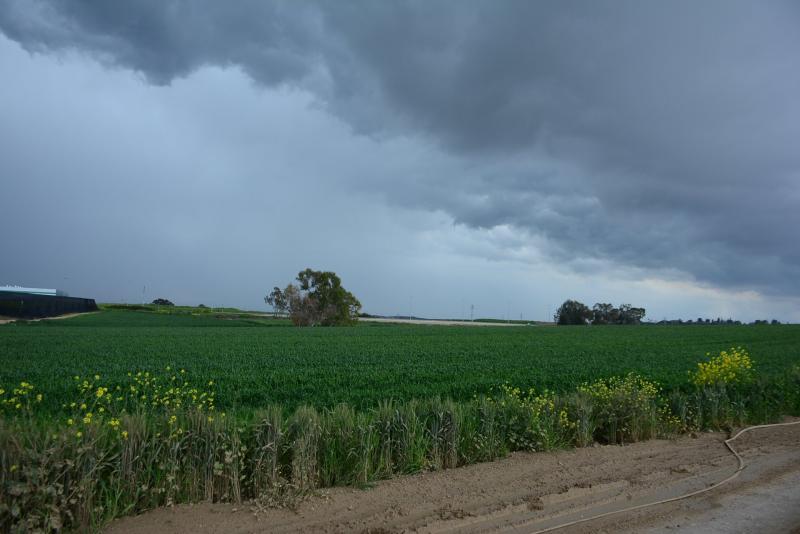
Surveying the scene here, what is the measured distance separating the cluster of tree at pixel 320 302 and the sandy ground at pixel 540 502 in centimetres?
8673

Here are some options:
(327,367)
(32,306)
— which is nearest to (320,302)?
(32,306)

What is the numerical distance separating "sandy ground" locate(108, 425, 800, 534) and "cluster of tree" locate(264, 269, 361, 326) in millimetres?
86729

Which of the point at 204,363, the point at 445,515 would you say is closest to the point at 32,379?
the point at 204,363

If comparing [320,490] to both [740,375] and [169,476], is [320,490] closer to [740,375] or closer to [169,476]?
[169,476]

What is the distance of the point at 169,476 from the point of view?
207 inches

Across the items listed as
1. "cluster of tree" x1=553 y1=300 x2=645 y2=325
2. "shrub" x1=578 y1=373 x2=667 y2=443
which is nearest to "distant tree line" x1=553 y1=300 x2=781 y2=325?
"cluster of tree" x1=553 y1=300 x2=645 y2=325

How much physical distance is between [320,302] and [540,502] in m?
90.3

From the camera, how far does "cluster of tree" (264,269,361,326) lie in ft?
305

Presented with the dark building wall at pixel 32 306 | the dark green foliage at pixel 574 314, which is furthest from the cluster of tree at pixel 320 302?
the dark green foliage at pixel 574 314

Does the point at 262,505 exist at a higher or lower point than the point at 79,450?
lower

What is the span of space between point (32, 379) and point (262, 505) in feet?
55.7

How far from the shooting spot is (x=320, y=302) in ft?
310

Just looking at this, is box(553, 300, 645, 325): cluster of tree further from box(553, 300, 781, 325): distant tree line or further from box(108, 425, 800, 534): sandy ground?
box(108, 425, 800, 534): sandy ground

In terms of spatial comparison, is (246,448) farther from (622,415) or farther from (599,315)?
(599,315)
